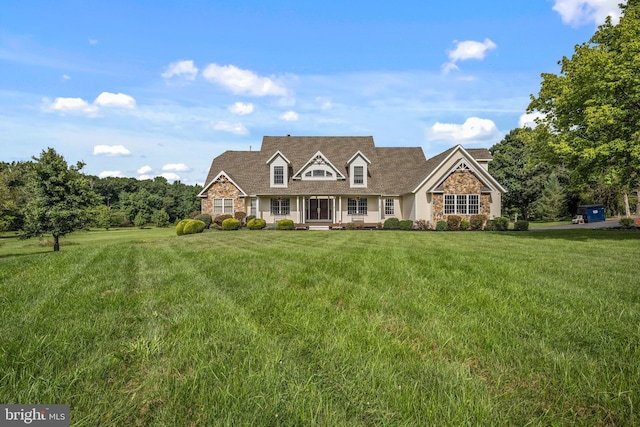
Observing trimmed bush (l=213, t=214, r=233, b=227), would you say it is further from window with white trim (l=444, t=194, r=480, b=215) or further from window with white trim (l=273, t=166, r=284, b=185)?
window with white trim (l=444, t=194, r=480, b=215)

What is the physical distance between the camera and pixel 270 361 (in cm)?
301

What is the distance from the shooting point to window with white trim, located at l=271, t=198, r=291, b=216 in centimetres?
3328

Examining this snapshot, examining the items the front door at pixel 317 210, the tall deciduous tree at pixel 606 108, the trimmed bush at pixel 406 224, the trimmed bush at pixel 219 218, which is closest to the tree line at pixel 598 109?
the tall deciduous tree at pixel 606 108

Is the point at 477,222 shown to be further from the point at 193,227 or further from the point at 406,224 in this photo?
the point at 193,227

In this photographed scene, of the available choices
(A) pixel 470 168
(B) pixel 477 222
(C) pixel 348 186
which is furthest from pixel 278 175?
(B) pixel 477 222

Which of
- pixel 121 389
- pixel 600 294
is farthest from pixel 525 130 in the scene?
pixel 121 389

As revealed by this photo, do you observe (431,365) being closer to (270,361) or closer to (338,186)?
(270,361)

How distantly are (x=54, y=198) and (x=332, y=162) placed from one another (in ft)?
75.4

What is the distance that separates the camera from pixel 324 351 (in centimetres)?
325

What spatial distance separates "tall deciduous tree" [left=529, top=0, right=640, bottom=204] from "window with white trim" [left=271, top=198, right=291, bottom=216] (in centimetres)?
2191

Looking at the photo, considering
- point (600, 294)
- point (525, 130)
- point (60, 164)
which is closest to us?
point (600, 294)

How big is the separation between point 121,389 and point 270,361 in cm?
117

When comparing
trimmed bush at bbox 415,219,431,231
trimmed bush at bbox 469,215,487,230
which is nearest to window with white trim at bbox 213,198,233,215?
trimmed bush at bbox 415,219,431,231

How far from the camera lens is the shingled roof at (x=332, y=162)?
106 ft
